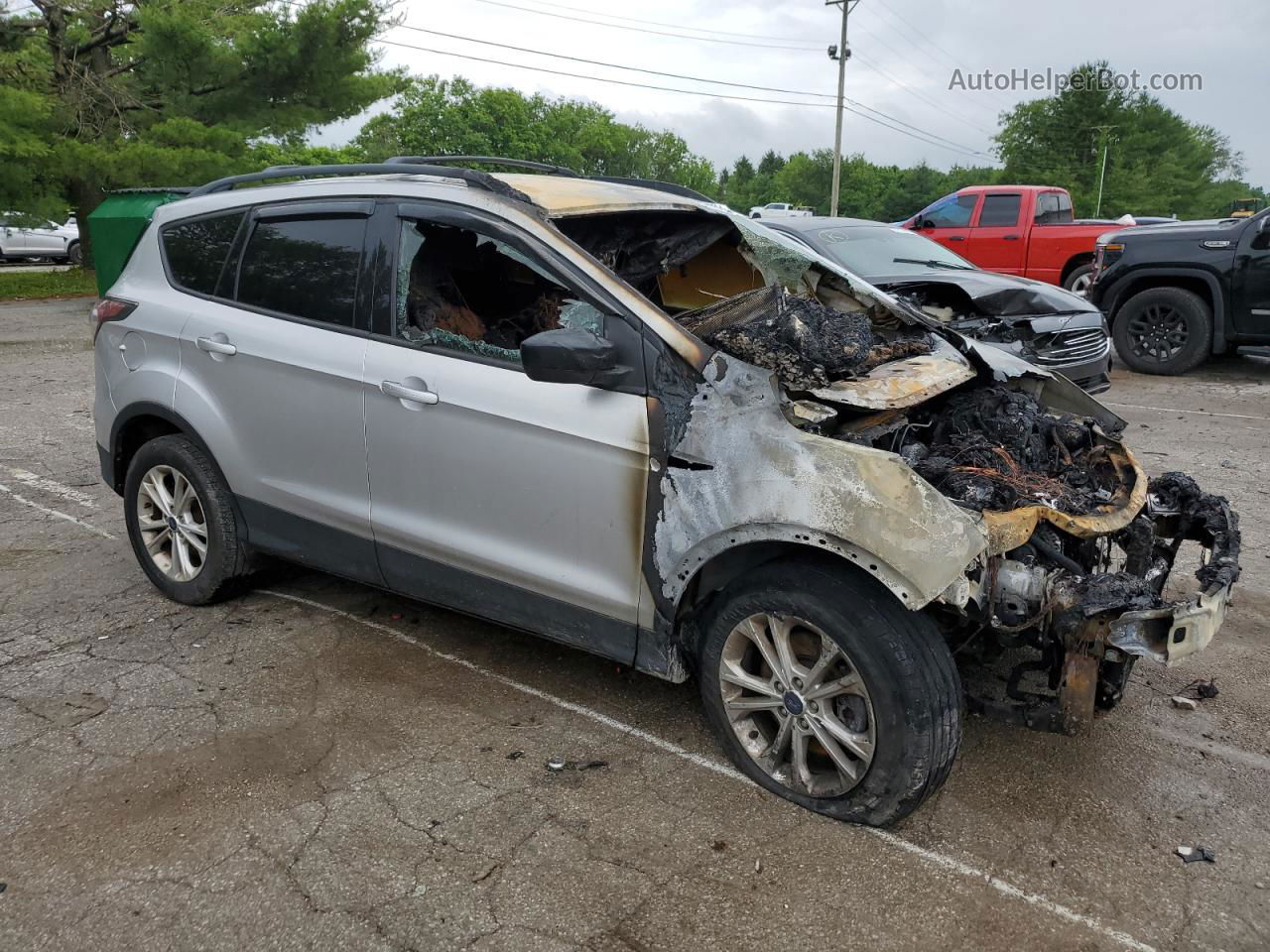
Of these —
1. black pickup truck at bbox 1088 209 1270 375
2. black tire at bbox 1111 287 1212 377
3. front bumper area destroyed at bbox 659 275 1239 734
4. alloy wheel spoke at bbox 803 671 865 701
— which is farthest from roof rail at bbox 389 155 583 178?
black tire at bbox 1111 287 1212 377

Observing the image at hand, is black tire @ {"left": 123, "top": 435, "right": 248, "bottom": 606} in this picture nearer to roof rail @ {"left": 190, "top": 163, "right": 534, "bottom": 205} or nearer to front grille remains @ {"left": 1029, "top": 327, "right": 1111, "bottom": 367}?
roof rail @ {"left": 190, "top": 163, "right": 534, "bottom": 205}

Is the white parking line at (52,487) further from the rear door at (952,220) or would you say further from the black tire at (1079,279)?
the black tire at (1079,279)

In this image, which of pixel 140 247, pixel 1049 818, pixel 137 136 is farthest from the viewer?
pixel 137 136

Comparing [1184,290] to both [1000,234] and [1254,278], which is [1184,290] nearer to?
[1254,278]

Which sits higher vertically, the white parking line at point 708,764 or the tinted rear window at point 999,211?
the tinted rear window at point 999,211

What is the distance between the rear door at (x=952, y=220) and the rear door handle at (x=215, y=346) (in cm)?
1208

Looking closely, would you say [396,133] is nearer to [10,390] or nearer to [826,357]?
[10,390]

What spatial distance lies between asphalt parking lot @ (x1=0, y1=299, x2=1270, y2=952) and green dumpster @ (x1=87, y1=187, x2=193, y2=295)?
10385mm

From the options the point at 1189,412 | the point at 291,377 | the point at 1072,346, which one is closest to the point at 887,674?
the point at 291,377

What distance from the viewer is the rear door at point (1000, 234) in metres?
14.0

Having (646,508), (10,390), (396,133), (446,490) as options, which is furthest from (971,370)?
(396,133)

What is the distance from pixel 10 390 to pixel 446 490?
808 centimetres

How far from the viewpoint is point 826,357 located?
3.13 m

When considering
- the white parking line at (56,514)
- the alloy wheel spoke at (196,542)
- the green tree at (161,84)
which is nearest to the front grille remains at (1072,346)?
the alloy wheel spoke at (196,542)
